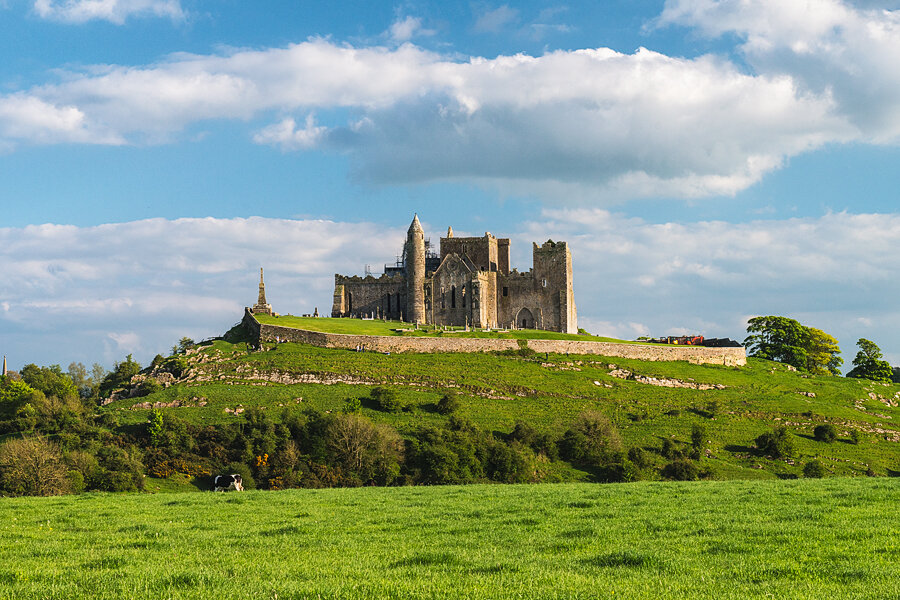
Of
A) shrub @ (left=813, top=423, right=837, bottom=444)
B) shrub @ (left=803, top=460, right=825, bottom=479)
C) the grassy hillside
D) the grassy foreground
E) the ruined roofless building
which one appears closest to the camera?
the grassy foreground

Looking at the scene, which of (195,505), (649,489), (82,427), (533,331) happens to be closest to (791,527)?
(649,489)

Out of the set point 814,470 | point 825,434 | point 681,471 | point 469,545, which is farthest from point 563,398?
point 469,545

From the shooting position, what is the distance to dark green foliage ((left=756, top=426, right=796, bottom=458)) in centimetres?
5978

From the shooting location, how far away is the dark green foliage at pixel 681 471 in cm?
5184

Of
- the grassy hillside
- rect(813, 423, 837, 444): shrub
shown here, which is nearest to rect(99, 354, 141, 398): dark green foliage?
the grassy hillside

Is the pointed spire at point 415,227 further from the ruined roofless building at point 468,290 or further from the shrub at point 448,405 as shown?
the shrub at point 448,405

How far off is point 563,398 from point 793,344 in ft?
187

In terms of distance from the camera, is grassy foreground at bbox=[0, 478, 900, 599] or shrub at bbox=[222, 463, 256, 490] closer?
grassy foreground at bbox=[0, 478, 900, 599]

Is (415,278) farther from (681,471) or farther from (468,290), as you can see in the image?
(681,471)

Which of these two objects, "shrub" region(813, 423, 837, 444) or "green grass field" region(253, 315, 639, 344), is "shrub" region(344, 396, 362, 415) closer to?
"green grass field" region(253, 315, 639, 344)

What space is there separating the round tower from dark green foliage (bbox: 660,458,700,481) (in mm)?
56276

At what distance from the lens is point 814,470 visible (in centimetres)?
5456

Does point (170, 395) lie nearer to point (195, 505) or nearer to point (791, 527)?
point (195, 505)

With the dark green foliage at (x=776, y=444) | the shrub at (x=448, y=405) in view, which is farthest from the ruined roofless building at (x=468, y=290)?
the dark green foliage at (x=776, y=444)
